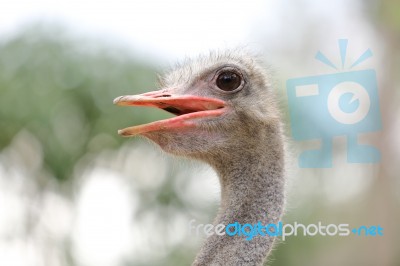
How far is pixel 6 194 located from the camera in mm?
11219

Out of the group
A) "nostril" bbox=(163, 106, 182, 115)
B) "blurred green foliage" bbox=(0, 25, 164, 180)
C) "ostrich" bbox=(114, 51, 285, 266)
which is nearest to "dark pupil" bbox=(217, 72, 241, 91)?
"ostrich" bbox=(114, 51, 285, 266)

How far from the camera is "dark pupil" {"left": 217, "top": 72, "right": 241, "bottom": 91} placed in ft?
8.16

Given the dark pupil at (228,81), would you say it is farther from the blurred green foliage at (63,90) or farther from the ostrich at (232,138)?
the blurred green foliage at (63,90)

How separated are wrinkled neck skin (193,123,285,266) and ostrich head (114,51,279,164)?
0.03 m

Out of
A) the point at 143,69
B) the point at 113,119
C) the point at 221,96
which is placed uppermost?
the point at 221,96

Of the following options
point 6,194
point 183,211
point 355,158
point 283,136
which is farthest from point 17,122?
point 283,136

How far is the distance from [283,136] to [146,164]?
9.66m

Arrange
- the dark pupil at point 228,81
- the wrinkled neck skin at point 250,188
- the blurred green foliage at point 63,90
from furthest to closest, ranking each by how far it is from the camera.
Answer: the blurred green foliage at point 63,90, the dark pupil at point 228,81, the wrinkled neck skin at point 250,188

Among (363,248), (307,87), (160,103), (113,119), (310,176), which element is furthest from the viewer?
(113,119)

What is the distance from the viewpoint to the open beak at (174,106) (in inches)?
88.0

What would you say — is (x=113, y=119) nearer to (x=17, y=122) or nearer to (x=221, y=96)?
(x=17, y=122)

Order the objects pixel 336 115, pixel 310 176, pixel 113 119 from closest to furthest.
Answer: pixel 336 115
pixel 310 176
pixel 113 119

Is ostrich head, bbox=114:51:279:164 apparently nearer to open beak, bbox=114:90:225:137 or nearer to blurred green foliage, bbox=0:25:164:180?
open beak, bbox=114:90:225:137

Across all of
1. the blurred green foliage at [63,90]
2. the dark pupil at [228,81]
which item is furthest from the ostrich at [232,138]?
the blurred green foliage at [63,90]
